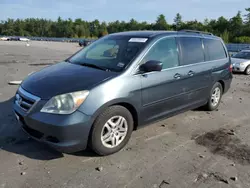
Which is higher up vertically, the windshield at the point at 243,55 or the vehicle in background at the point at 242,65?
the windshield at the point at 243,55

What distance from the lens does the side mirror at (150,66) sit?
382 cm

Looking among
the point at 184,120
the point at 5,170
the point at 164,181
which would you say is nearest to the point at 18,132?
the point at 5,170

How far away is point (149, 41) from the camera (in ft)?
13.7

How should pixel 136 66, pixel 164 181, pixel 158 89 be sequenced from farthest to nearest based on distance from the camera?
1. pixel 158 89
2. pixel 136 66
3. pixel 164 181

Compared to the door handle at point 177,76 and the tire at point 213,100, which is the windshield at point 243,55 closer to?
the tire at point 213,100

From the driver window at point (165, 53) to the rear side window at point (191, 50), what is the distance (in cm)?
23

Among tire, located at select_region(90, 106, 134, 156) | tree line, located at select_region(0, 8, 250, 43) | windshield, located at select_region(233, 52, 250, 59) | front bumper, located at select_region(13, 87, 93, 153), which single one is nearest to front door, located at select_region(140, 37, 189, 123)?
tire, located at select_region(90, 106, 134, 156)

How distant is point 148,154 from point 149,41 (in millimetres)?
1810

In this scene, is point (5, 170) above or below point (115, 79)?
below

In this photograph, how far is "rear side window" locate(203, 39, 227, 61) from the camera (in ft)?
18.1

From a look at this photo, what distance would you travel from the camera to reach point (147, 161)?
141 inches

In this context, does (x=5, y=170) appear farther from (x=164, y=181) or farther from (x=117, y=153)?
→ (x=164, y=181)

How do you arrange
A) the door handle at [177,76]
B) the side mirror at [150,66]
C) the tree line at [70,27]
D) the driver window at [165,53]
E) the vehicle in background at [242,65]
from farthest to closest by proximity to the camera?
the tree line at [70,27], the vehicle in background at [242,65], the door handle at [177,76], the driver window at [165,53], the side mirror at [150,66]

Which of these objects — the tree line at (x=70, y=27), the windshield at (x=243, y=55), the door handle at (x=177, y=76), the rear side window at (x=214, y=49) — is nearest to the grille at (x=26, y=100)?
the door handle at (x=177, y=76)
